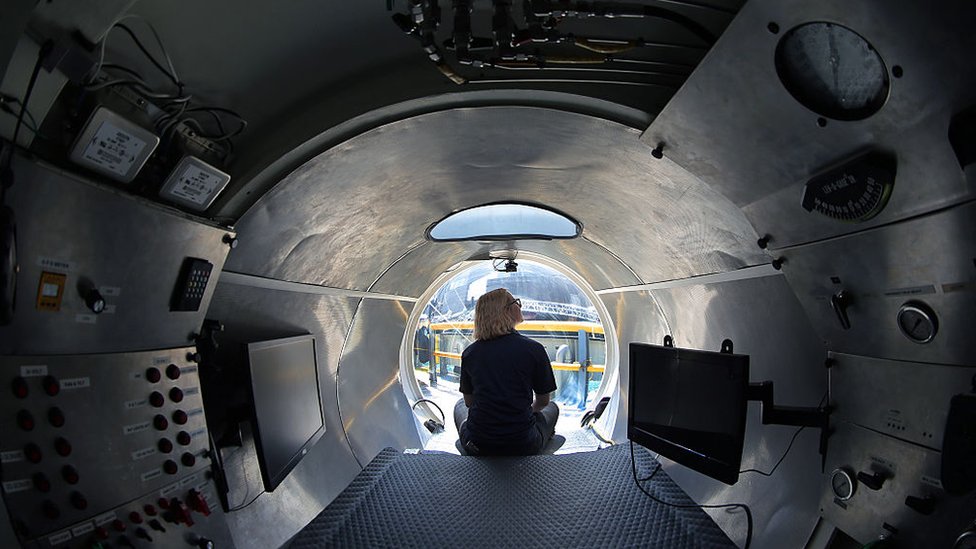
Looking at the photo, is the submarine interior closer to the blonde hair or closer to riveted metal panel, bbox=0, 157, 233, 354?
riveted metal panel, bbox=0, 157, 233, 354

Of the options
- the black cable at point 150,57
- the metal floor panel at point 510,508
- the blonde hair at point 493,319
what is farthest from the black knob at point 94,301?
the blonde hair at point 493,319

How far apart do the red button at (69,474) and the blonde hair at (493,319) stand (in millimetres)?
2826

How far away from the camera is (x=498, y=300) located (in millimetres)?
4086

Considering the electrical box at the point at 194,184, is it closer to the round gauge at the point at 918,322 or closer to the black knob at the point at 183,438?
the black knob at the point at 183,438

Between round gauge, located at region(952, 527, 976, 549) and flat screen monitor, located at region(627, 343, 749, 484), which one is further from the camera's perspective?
flat screen monitor, located at region(627, 343, 749, 484)

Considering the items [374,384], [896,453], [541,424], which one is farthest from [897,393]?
[374,384]

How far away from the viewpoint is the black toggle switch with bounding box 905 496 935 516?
4.74 feet

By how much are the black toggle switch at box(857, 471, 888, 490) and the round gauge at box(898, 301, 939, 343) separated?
18.8 inches

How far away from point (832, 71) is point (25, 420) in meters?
2.33

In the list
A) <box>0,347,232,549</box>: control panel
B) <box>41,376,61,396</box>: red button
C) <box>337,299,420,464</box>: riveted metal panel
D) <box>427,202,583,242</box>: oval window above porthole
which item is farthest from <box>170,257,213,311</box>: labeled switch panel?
<box>427,202,583,242</box>: oval window above porthole

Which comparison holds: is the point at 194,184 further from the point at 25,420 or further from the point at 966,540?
the point at 966,540

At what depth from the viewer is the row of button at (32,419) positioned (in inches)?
51.5

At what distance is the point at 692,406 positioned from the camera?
2.36 metres

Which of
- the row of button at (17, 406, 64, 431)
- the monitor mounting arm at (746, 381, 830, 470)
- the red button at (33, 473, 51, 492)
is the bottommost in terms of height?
the red button at (33, 473, 51, 492)
